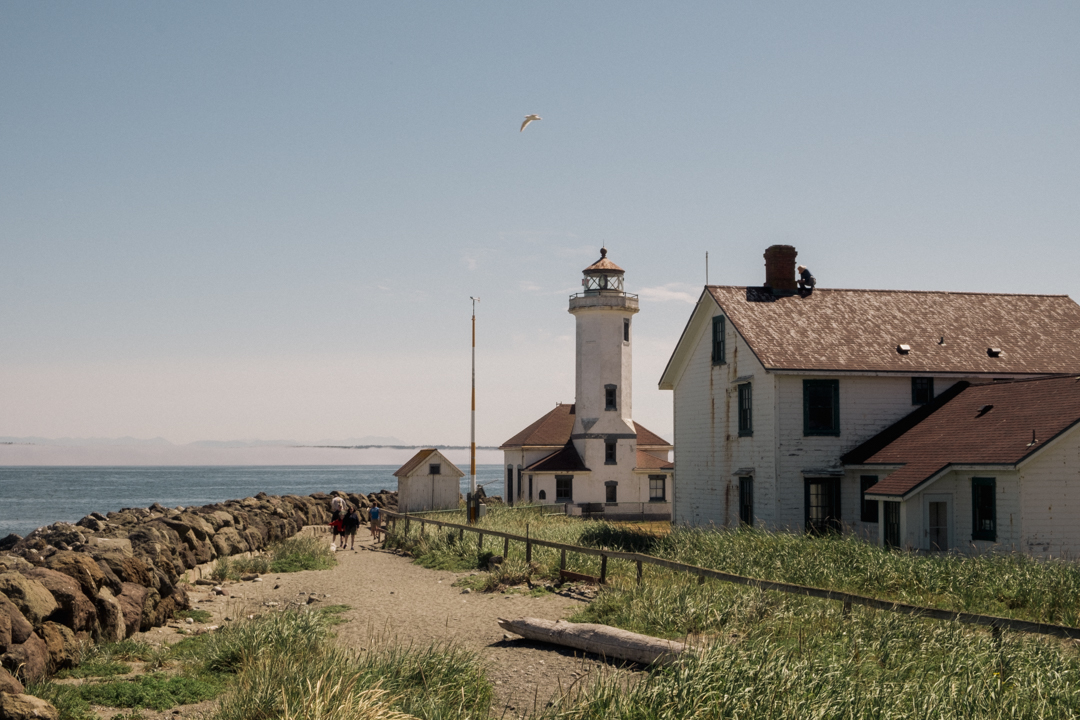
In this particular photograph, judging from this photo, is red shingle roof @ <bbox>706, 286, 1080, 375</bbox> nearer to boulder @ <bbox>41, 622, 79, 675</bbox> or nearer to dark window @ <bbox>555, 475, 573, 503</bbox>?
boulder @ <bbox>41, 622, 79, 675</bbox>

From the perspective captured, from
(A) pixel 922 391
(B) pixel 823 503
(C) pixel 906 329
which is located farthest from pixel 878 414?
(C) pixel 906 329

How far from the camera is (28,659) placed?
984 centimetres

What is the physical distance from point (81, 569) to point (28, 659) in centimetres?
285

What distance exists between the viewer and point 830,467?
2486 centimetres

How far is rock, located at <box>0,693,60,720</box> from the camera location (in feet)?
26.2

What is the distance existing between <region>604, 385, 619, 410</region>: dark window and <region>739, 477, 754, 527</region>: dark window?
19.5 meters

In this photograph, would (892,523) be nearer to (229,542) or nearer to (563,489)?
(229,542)

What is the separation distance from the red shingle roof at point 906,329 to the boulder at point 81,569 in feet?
55.7

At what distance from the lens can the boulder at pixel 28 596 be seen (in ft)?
34.7

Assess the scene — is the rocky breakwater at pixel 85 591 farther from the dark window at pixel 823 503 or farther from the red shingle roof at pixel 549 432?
the red shingle roof at pixel 549 432

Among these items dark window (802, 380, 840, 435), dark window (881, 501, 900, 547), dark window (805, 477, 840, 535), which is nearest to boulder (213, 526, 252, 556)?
dark window (805, 477, 840, 535)

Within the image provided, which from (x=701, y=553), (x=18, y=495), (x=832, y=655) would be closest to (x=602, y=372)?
(x=701, y=553)

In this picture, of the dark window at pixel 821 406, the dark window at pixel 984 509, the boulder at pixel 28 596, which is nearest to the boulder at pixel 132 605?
the boulder at pixel 28 596

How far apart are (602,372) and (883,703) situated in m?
38.4
